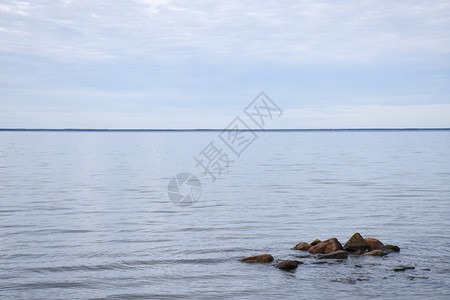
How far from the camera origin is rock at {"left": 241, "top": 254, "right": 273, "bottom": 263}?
18.6 m

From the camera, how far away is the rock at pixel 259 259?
61.0 ft

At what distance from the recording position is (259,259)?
734 inches

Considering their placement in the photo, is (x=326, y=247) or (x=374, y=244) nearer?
(x=326, y=247)

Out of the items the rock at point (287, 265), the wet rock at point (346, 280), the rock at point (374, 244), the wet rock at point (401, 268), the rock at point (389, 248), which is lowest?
the wet rock at point (401, 268)

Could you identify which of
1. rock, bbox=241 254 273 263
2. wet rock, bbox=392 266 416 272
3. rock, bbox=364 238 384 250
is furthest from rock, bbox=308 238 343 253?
wet rock, bbox=392 266 416 272

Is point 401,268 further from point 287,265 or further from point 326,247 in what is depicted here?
point 287,265

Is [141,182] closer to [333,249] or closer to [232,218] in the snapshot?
[232,218]

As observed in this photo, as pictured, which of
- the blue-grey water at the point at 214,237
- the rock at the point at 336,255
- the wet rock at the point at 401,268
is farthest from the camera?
the rock at the point at 336,255

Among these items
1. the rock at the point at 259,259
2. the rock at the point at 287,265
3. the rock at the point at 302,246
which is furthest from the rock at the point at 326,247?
the rock at the point at 287,265

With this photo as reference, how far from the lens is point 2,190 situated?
129ft

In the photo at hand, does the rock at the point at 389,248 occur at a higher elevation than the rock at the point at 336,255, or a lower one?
lower

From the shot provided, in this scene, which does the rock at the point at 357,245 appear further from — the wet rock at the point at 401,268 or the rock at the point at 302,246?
the wet rock at the point at 401,268

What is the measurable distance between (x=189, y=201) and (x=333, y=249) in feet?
56.7

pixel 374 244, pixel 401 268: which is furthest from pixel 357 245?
pixel 401 268
